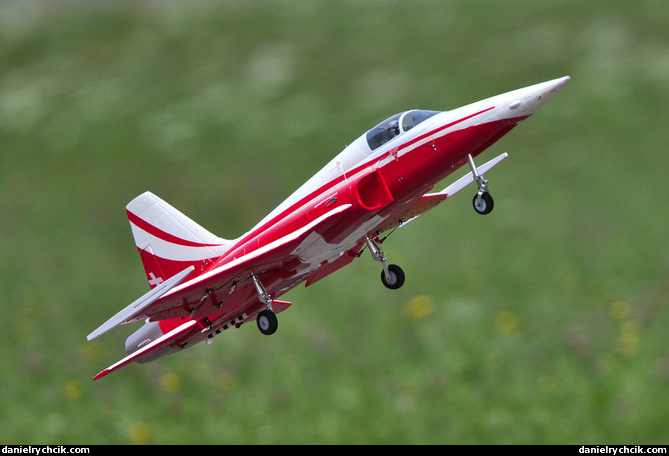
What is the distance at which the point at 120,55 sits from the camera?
41.8 metres

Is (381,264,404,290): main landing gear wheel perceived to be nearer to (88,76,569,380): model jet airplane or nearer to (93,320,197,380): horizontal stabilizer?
(88,76,569,380): model jet airplane

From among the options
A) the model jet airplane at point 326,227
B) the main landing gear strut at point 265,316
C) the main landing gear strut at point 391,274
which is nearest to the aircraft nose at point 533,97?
the model jet airplane at point 326,227

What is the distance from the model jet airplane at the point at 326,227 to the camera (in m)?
16.0

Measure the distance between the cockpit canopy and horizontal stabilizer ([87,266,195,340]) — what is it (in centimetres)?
494

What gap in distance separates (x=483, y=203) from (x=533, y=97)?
2147 millimetres

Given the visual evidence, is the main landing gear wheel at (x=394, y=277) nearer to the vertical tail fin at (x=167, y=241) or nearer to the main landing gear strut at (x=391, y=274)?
the main landing gear strut at (x=391, y=274)

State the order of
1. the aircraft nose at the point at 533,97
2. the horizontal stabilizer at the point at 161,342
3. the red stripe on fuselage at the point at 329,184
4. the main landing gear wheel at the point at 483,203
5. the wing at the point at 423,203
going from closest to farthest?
the aircraft nose at the point at 533,97 < the main landing gear wheel at the point at 483,203 < the red stripe on fuselage at the point at 329,184 < the wing at the point at 423,203 < the horizontal stabilizer at the point at 161,342

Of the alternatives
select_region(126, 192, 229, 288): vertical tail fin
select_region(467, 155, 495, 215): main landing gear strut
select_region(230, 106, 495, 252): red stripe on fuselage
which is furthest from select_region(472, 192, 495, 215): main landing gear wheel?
select_region(126, 192, 229, 288): vertical tail fin

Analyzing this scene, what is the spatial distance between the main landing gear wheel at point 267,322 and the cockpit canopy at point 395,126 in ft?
13.3

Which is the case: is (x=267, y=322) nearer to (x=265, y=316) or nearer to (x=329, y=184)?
(x=265, y=316)

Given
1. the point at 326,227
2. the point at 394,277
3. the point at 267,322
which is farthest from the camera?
the point at 394,277

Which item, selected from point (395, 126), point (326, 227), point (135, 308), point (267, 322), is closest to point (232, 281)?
point (267, 322)

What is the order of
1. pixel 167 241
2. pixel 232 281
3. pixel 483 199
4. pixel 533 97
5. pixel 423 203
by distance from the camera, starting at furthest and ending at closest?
1. pixel 167 241
2. pixel 423 203
3. pixel 232 281
4. pixel 483 199
5. pixel 533 97

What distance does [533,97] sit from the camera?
15.2 m
